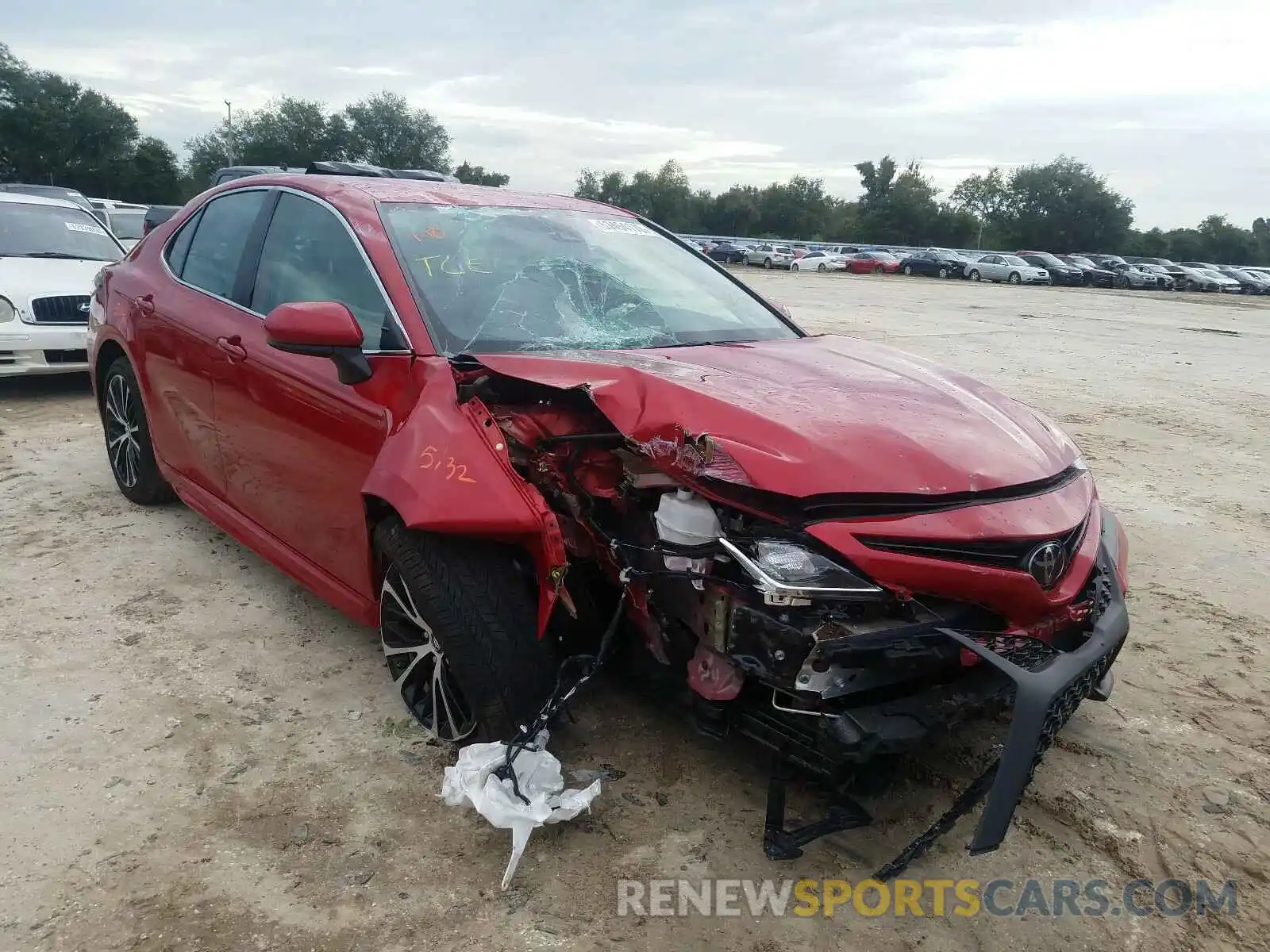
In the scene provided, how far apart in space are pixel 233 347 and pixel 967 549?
267cm

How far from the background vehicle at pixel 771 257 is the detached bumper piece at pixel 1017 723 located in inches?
1607

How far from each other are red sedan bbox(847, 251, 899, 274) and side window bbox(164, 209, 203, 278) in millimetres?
40878

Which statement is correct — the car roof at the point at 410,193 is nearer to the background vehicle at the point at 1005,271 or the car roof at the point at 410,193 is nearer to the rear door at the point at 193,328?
the rear door at the point at 193,328

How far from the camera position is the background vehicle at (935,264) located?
134 feet

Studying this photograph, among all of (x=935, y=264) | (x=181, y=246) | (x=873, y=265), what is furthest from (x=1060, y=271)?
(x=181, y=246)

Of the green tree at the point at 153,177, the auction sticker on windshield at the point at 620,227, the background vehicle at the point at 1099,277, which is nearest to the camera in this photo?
the auction sticker on windshield at the point at 620,227

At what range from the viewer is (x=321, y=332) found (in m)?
2.66

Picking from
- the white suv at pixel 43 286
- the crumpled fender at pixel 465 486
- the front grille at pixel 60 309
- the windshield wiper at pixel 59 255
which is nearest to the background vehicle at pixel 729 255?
the white suv at pixel 43 286

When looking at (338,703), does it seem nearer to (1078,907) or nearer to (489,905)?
(489,905)

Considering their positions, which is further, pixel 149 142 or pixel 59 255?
pixel 149 142

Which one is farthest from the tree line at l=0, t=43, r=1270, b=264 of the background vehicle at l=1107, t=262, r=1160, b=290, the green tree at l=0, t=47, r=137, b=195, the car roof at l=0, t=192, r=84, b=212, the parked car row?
the car roof at l=0, t=192, r=84, b=212

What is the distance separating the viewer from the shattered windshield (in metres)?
2.91

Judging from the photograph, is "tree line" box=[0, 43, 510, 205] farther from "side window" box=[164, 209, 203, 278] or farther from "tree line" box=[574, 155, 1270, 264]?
"side window" box=[164, 209, 203, 278]

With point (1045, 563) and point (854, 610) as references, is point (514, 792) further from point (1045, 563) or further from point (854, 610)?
point (1045, 563)
